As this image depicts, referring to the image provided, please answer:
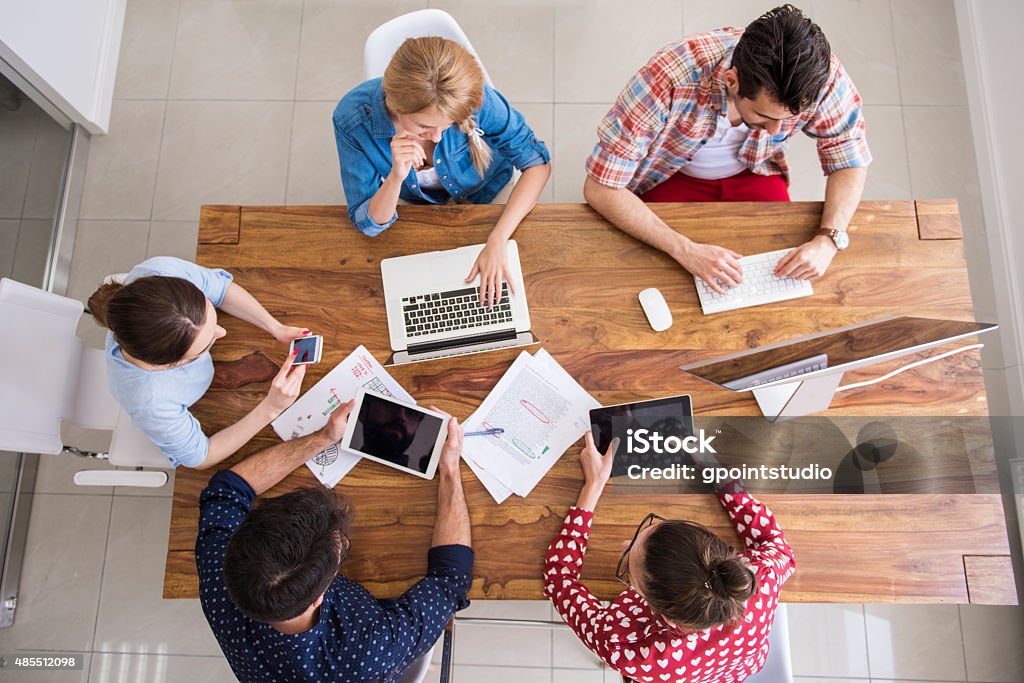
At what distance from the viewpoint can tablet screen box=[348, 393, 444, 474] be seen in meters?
1.56

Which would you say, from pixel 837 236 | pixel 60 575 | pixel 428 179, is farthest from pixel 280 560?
pixel 60 575

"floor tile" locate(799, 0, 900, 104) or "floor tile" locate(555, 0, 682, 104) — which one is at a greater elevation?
"floor tile" locate(799, 0, 900, 104)

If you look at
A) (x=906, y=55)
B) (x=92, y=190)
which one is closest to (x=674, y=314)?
(x=906, y=55)

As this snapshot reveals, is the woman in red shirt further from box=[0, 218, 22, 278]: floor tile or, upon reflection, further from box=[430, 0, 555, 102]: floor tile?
box=[0, 218, 22, 278]: floor tile

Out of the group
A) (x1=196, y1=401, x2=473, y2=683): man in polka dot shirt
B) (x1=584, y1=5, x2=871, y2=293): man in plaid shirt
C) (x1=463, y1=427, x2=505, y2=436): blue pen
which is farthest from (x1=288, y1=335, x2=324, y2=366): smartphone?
(x1=584, y1=5, x2=871, y2=293): man in plaid shirt

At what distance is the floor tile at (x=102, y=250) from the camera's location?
2561 mm

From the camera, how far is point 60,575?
2.37 meters

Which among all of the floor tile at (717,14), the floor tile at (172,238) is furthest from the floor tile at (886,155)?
the floor tile at (172,238)

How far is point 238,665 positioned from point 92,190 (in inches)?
85.5

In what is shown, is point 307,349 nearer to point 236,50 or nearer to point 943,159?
point 236,50

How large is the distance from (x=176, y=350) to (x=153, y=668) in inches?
64.4

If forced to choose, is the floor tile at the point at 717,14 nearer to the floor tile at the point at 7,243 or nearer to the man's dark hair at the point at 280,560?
the man's dark hair at the point at 280,560

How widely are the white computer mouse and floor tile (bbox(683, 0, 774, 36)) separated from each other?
164cm

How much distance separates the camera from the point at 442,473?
1.54 metres
